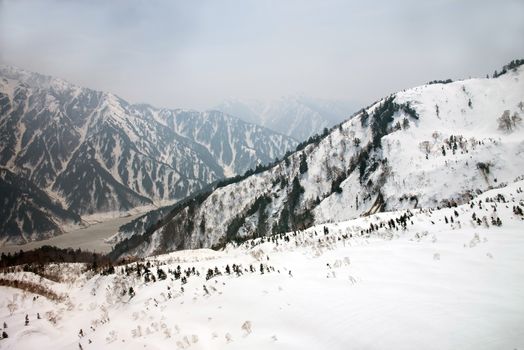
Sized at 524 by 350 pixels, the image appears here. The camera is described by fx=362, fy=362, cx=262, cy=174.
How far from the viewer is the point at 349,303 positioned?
9156 mm

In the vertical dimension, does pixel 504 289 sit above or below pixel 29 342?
above

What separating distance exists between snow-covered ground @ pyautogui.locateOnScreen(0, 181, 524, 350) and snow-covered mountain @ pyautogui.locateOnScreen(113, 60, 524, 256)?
59840mm

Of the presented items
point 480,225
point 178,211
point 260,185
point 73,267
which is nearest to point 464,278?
point 480,225

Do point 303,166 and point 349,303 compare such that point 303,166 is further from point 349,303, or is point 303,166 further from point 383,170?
point 349,303

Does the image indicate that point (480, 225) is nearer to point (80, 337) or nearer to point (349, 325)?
point (349, 325)

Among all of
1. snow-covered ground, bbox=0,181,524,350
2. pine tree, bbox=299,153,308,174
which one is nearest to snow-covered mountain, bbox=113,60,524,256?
pine tree, bbox=299,153,308,174

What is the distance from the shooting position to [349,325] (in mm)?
8031

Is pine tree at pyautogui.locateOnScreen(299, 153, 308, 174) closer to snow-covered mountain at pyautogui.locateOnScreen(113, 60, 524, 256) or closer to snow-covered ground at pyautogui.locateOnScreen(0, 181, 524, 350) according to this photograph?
snow-covered mountain at pyautogui.locateOnScreen(113, 60, 524, 256)

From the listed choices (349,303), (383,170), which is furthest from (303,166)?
(349,303)

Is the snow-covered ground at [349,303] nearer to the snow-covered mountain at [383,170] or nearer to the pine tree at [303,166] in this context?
the snow-covered mountain at [383,170]

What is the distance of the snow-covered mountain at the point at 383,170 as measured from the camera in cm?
8575

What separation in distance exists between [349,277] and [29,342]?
485 inches

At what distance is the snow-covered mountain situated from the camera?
85.8 meters

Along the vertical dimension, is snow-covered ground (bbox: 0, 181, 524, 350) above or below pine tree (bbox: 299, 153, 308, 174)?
below
